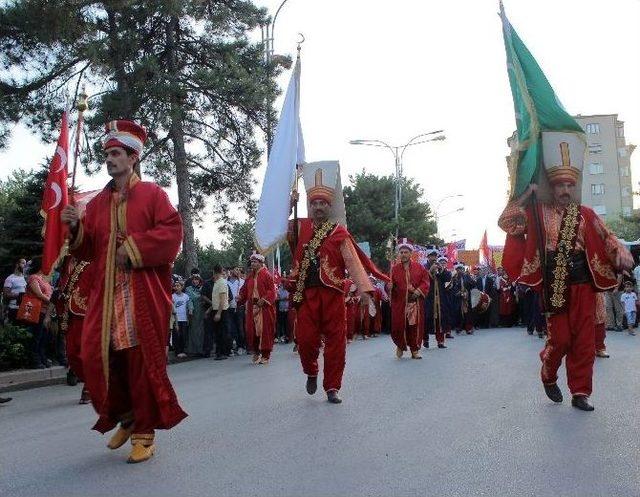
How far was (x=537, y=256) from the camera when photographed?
22.9 feet

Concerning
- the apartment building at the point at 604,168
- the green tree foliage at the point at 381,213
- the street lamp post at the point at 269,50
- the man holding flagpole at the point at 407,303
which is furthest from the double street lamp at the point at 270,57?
the apartment building at the point at 604,168

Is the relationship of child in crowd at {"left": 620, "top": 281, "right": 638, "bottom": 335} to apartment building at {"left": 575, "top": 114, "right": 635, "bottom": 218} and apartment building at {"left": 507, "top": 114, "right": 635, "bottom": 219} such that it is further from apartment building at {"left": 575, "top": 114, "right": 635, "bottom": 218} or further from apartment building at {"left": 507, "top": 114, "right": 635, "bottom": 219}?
apartment building at {"left": 507, "top": 114, "right": 635, "bottom": 219}

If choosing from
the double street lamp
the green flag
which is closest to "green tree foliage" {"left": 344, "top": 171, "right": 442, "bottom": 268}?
the double street lamp

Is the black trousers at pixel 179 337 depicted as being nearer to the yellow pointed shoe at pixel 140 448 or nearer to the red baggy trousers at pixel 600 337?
the red baggy trousers at pixel 600 337

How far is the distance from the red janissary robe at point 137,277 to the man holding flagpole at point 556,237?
122 inches

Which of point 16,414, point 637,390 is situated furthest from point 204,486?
point 637,390

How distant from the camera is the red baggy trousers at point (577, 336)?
6.73 m

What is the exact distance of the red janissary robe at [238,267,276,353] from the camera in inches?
552

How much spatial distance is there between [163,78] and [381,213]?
→ 30.6 m

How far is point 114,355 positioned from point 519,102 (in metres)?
4.18

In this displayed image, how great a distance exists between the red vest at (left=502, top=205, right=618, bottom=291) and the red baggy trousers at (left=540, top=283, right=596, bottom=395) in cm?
15

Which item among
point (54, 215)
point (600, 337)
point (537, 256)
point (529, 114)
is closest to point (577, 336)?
point (537, 256)

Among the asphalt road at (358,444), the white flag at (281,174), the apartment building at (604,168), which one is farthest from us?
the apartment building at (604,168)

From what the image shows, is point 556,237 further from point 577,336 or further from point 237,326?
point 237,326
